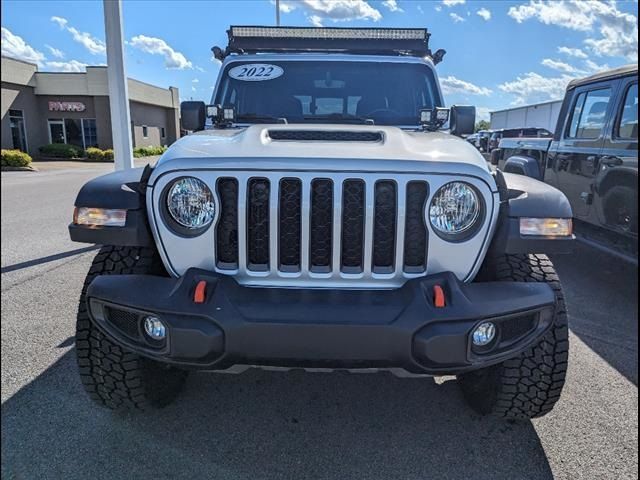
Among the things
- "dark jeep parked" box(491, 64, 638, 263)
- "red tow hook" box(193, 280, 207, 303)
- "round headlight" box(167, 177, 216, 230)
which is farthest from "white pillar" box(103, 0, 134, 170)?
"dark jeep parked" box(491, 64, 638, 263)

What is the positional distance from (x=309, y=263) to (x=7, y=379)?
194 cm

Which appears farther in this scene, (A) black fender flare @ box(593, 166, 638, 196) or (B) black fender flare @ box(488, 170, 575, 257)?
(A) black fender flare @ box(593, 166, 638, 196)

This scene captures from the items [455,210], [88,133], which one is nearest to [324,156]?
[455,210]

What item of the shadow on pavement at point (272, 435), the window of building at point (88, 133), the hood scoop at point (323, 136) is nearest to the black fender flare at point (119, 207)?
the hood scoop at point (323, 136)

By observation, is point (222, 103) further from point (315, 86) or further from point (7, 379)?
point (7, 379)

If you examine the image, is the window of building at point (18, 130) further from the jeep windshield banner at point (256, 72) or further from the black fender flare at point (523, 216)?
the black fender flare at point (523, 216)

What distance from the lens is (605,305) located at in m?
4.54

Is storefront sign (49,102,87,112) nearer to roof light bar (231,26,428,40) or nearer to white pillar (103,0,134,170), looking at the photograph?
white pillar (103,0,134,170)

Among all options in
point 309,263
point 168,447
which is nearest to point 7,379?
point 168,447

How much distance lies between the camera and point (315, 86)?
146 inches

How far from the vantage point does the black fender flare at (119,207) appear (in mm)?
2152

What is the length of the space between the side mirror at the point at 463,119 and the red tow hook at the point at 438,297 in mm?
1869

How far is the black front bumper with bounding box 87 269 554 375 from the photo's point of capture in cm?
188

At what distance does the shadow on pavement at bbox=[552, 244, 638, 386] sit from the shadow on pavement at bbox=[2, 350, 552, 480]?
4.60 feet
